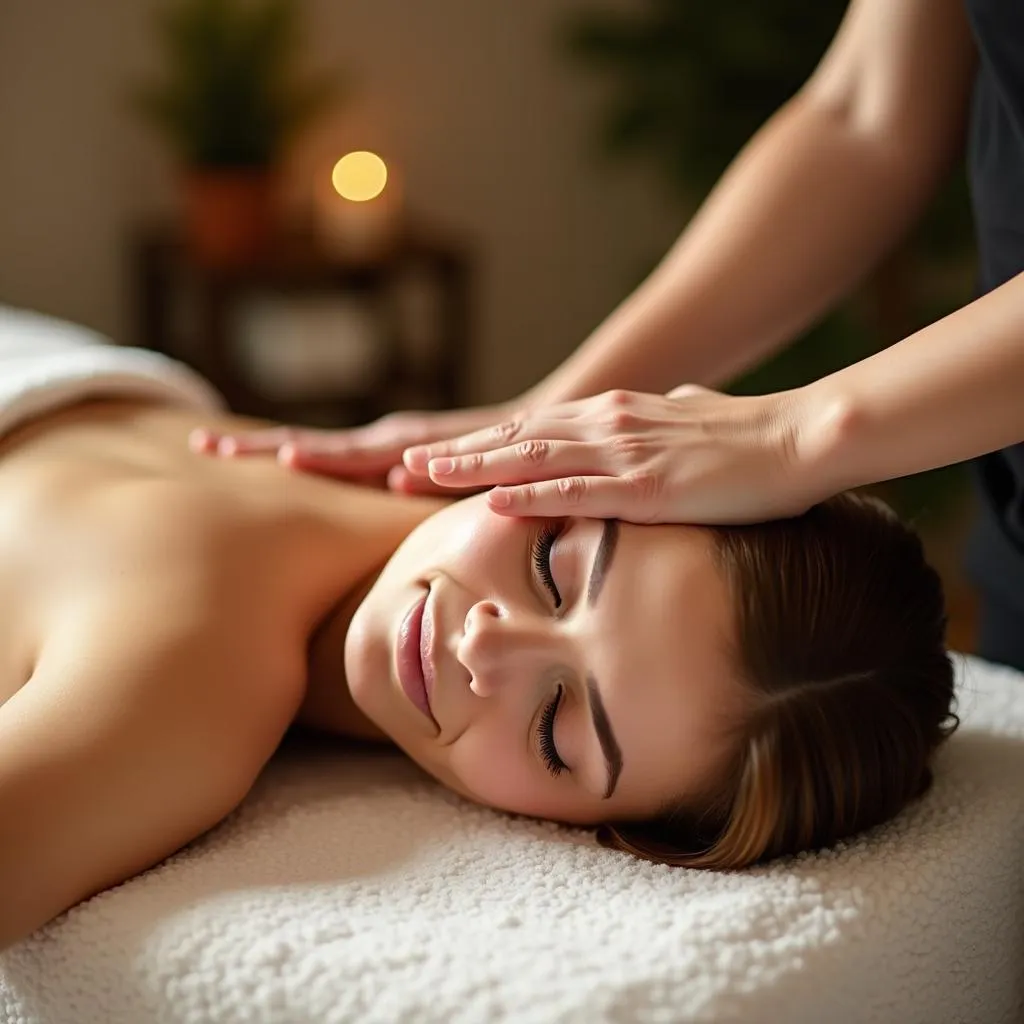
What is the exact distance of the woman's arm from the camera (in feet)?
4.90

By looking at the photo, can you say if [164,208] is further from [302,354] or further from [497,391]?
[497,391]

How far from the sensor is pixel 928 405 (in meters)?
1.08

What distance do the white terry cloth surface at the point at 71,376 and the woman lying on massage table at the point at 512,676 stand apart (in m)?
0.22

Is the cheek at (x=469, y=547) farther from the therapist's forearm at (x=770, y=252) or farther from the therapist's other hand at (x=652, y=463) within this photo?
the therapist's forearm at (x=770, y=252)

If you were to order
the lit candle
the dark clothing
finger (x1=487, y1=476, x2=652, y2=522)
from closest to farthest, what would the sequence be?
1. finger (x1=487, y1=476, x2=652, y2=522)
2. the dark clothing
3. the lit candle

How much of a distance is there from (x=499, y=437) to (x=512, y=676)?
22 cm

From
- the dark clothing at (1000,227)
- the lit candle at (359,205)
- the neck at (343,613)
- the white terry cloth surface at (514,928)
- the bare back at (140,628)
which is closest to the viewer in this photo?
the white terry cloth surface at (514,928)

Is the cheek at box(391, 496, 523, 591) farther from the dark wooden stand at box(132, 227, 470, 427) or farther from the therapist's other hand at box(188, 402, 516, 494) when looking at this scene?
the dark wooden stand at box(132, 227, 470, 427)

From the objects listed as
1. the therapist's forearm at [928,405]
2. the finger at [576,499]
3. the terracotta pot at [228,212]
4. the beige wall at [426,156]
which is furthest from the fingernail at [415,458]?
the beige wall at [426,156]

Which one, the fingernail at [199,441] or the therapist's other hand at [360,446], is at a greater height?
the fingernail at [199,441]

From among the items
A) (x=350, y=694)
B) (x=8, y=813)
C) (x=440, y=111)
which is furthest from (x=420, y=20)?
→ (x=8, y=813)

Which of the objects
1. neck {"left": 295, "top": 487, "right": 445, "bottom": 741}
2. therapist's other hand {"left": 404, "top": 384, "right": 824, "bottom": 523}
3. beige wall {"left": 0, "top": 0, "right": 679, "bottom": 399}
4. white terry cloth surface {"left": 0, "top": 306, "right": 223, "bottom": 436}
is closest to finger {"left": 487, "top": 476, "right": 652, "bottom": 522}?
therapist's other hand {"left": 404, "top": 384, "right": 824, "bottom": 523}

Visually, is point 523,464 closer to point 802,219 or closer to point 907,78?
point 802,219

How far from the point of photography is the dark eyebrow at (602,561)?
1.14 m
